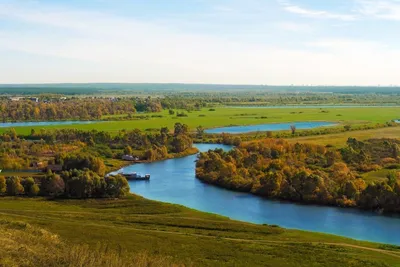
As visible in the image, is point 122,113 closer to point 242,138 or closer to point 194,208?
point 242,138

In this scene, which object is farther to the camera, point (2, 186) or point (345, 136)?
point (345, 136)

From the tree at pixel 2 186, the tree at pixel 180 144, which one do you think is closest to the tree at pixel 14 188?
the tree at pixel 2 186

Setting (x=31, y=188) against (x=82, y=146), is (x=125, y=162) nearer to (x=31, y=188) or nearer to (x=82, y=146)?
(x=82, y=146)

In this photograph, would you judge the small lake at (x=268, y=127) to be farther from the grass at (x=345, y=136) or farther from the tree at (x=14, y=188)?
the tree at (x=14, y=188)

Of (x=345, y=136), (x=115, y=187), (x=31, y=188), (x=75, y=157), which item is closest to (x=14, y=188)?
(x=31, y=188)

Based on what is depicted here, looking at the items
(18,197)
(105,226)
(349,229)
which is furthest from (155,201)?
(349,229)
